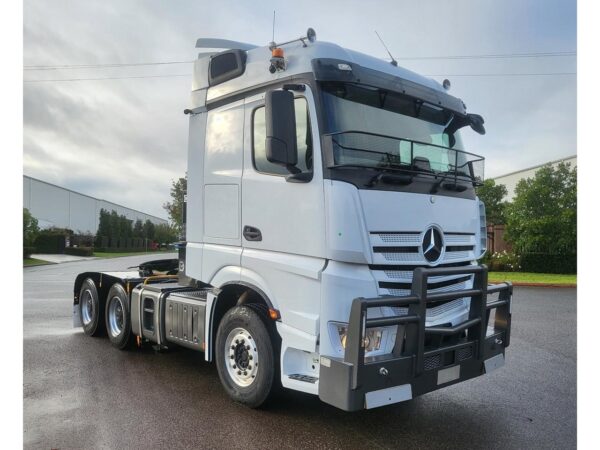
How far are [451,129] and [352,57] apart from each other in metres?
1.38

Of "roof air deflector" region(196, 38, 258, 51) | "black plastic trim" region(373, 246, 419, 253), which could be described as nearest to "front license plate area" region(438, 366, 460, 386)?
"black plastic trim" region(373, 246, 419, 253)

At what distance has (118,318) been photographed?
6.86 meters

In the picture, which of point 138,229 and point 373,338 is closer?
point 373,338

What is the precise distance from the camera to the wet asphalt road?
147 inches

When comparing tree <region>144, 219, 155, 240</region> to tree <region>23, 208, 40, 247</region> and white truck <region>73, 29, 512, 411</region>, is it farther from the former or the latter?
white truck <region>73, 29, 512, 411</region>

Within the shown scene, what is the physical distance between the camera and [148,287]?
6.00m

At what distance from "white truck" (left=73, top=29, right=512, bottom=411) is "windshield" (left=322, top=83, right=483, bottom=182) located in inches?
0.5

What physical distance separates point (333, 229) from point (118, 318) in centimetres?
455

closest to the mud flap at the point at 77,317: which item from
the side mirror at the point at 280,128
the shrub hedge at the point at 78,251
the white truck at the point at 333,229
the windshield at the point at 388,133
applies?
the white truck at the point at 333,229

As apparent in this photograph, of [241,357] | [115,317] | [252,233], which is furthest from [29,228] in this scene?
[252,233]

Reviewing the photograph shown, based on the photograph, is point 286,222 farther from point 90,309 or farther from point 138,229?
point 138,229

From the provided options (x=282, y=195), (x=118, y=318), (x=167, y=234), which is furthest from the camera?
(x=167, y=234)

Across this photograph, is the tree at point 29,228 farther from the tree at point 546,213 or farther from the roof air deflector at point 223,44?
the roof air deflector at point 223,44

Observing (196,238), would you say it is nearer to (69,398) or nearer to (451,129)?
(69,398)
